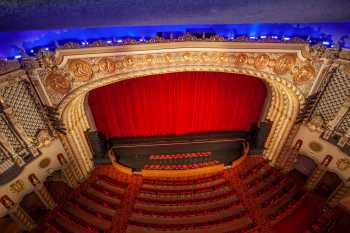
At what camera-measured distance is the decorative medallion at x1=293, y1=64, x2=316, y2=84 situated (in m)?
7.16

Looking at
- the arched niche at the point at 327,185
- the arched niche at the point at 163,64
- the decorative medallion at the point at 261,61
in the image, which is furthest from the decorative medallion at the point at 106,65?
the arched niche at the point at 327,185

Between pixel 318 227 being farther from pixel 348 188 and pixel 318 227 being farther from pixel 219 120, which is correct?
pixel 219 120

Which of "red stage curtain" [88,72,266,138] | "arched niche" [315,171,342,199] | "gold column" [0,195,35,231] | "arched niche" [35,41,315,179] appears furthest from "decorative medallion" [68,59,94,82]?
"arched niche" [315,171,342,199]

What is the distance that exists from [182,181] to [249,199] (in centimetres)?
264

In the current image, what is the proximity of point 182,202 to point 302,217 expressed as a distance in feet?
14.1

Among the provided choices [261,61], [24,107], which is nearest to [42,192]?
[24,107]

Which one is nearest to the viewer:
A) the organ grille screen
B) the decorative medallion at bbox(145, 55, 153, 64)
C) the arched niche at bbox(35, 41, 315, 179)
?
the organ grille screen

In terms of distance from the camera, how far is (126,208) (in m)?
8.90

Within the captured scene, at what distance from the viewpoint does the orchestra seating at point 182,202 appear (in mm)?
8445

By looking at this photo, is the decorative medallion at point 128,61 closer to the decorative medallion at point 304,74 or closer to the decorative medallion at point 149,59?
the decorative medallion at point 149,59

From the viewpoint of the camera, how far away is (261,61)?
288 inches

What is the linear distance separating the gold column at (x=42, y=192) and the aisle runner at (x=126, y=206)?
2501 millimetres

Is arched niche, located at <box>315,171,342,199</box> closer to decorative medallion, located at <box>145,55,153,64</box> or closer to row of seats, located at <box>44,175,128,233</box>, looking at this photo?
row of seats, located at <box>44,175,128,233</box>

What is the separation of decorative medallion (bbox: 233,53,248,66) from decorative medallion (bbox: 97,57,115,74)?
3.64 metres
